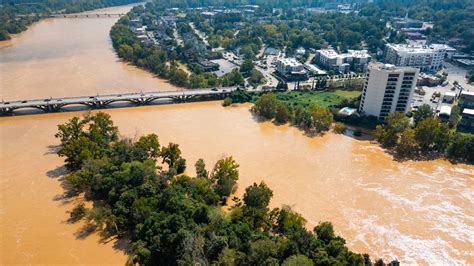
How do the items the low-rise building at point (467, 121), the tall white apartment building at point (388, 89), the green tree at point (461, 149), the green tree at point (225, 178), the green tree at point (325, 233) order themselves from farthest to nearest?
the low-rise building at point (467, 121) → the tall white apartment building at point (388, 89) → the green tree at point (461, 149) → the green tree at point (225, 178) → the green tree at point (325, 233)

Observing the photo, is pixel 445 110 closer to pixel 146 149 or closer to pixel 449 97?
pixel 449 97

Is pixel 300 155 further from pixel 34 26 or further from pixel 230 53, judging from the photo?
pixel 34 26

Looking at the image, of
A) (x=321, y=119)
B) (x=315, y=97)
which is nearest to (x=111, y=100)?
(x=321, y=119)

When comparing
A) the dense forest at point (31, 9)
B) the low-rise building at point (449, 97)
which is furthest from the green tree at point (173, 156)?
the dense forest at point (31, 9)

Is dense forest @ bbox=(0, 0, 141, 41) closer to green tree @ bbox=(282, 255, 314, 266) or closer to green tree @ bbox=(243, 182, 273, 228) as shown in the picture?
green tree @ bbox=(243, 182, 273, 228)

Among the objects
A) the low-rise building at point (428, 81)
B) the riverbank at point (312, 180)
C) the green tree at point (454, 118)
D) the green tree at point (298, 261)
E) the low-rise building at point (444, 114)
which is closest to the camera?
the green tree at point (298, 261)

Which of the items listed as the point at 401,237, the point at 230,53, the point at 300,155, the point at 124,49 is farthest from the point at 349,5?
the point at 401,237

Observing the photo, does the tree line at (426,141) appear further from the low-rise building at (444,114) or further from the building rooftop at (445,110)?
the building rooftop at (445,110)
